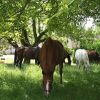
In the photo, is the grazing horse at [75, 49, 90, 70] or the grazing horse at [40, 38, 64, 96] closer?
the grazing horse at [40, 38, 64, 96]

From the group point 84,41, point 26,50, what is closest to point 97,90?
point 26,50

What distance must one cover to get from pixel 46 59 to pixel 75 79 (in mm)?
4826

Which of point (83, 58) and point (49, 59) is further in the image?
point (83, 58)

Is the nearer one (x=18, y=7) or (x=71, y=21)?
(x=18, y=7)

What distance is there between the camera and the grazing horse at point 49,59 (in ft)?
41.0

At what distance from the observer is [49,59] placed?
13.7m

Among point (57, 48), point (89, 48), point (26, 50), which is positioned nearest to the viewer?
point (57, 48)

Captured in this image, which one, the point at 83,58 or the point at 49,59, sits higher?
the point at 49,59

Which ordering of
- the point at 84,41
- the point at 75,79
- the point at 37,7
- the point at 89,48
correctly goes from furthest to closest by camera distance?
the point at 89,48
the point at 84,41
the point at 75,79
the point at 37,7

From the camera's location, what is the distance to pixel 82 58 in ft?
78.6

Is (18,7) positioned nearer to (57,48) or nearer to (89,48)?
(57,48)

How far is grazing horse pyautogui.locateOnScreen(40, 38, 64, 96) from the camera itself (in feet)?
41.0

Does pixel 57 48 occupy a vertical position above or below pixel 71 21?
below

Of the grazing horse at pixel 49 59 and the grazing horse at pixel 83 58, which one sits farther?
the grazing horse at pixel 83 58
